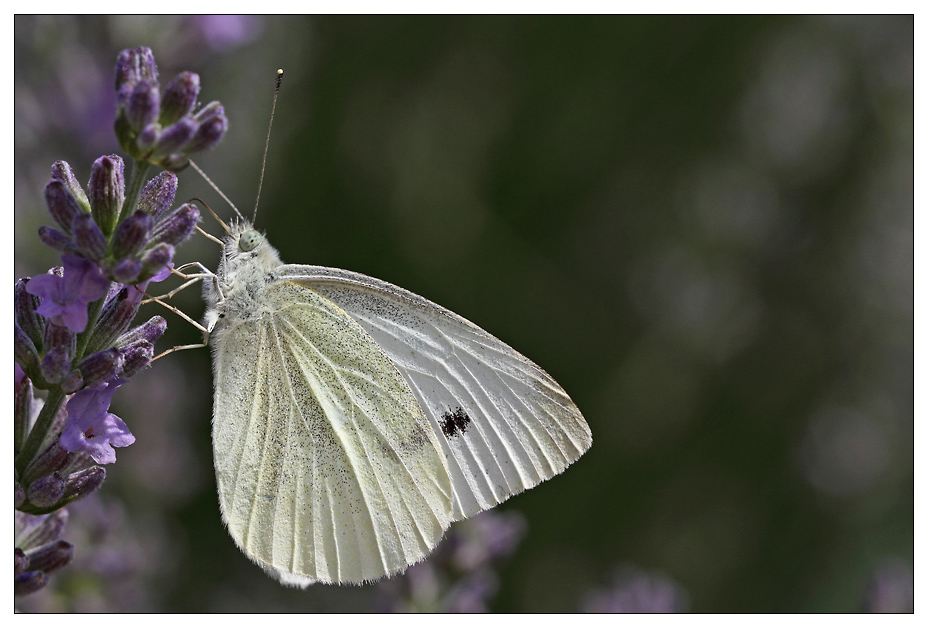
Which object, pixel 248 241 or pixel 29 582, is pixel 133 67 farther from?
pixel 29 582

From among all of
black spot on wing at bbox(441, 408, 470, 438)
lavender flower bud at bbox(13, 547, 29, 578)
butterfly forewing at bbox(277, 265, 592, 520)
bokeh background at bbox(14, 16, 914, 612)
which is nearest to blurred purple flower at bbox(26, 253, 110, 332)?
lavender flower bud at bbox(13, 547, 29, 578)

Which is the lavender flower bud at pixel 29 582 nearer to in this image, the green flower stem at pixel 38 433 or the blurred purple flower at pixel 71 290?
A: the green flower stem at pixel 38 433

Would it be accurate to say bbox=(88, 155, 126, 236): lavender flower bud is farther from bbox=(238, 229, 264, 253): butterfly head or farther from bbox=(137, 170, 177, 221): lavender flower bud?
bbox=(238, 229, 264, 253): butterfly head

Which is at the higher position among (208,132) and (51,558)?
(208,132)

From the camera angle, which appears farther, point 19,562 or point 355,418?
point 355,418

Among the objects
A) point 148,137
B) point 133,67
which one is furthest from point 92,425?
point 133,67

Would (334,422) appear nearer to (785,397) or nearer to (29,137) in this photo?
(29,137)

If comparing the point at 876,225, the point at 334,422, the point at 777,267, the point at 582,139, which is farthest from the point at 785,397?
the point at 334,422
